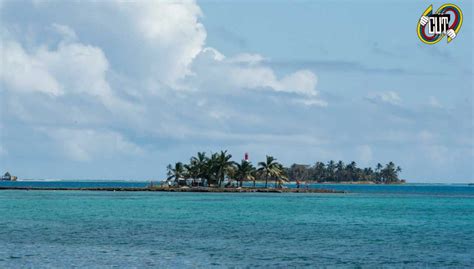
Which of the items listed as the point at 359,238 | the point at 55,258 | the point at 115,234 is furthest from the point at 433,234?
the point at 55,258

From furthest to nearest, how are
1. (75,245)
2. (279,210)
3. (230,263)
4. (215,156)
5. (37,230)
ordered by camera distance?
(215,156) < (279,210) < (37,230) < (75,245) < (230,263)

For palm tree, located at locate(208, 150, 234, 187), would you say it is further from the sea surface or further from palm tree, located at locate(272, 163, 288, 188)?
the sea surface

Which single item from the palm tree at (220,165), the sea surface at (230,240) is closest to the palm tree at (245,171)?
the palm tree at (220,165)

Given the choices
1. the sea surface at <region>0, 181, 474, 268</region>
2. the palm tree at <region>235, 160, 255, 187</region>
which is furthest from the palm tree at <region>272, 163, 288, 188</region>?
the sea surface at <region>0, 181, 474, 268</region>

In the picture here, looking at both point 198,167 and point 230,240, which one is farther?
point 198,167

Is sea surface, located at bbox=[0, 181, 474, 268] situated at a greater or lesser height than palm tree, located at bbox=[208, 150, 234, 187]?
lesser

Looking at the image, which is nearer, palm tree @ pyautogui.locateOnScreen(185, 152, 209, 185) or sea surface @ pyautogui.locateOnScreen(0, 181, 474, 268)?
sea surface @ pyautogui.locateOnScreen(0, 181, 474, 268)

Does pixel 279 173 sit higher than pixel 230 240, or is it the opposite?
pixel 279 173

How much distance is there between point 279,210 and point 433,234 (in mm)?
37326

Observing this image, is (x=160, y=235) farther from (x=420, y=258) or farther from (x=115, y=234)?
(x=420, y=258)

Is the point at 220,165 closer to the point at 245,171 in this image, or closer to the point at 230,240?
the point at 245,171

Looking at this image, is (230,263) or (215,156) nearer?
(230,263)

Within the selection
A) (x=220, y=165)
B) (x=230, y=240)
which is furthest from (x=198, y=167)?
(x=230, y=240)

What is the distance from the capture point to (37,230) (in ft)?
224
